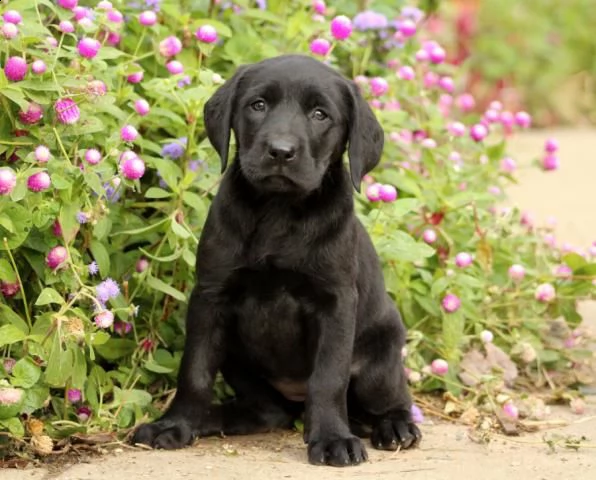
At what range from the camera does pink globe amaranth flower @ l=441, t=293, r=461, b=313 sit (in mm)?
4641

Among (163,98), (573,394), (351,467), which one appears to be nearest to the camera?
(351,467)

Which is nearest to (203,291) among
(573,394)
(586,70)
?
(573,394)

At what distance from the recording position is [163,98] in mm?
4422

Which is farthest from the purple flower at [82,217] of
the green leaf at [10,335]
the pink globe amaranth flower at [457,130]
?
the pink globe amaranth flower at [457,130]

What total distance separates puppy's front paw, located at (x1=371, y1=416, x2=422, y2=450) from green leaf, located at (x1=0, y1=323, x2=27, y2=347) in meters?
1.14

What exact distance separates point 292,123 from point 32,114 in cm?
73

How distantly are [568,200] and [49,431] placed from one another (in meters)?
5.30

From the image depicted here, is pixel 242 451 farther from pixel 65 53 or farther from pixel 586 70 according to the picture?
pixel 586 70

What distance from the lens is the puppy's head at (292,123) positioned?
3.71 m

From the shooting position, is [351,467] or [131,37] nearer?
[351,467]

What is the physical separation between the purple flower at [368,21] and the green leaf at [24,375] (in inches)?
92.7

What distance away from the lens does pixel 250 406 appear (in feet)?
13.8

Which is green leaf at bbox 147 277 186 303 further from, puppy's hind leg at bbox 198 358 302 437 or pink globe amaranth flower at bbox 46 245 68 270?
pink globe amaranth flower at bbox 46 245 68 270

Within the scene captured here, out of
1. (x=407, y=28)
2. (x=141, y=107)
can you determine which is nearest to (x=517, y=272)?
(x=407, y=28)
